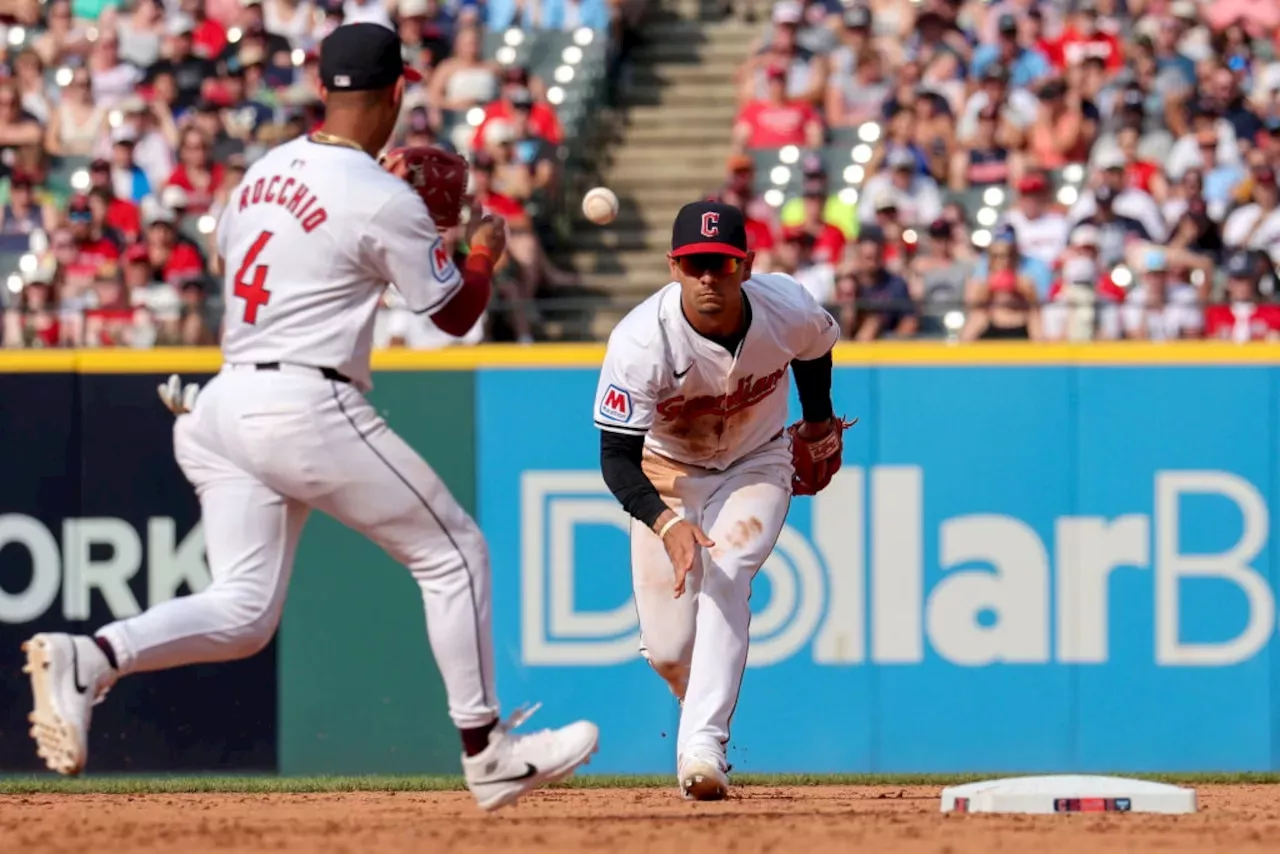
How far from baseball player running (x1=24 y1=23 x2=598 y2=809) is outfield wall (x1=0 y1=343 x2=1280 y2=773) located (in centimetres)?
461

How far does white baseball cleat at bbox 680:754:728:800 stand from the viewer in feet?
23.9

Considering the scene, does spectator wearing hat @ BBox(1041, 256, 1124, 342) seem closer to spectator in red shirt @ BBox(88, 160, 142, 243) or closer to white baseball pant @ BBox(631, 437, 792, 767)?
white baseball pant @ BBox(631, 437, 792, 767)

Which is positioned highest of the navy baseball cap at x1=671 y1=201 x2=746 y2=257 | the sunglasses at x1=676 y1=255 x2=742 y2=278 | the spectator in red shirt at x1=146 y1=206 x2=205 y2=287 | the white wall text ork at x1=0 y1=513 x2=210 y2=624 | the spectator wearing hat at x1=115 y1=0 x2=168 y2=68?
the spectator wearing hat at x1=115 y1=0 x2=168 y2=68

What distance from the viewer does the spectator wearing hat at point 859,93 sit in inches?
582

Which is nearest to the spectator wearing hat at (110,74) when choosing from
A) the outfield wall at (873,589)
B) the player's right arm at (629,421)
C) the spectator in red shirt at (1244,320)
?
the outfield wall at (873,589)

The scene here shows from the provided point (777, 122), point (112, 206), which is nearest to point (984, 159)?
point (777, 122)

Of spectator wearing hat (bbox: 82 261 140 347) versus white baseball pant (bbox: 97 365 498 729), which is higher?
spectator wearing hat (bbox: 82 261 140 347)

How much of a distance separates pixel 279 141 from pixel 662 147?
117 inches

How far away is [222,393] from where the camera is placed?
5.96m

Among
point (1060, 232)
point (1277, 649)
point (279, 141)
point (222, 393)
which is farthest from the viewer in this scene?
point (279, 141)

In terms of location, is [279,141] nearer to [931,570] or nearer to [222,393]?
[931,570]

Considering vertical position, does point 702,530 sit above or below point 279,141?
below

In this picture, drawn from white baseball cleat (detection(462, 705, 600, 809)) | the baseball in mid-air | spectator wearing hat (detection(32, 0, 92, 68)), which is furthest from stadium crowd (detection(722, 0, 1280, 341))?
white baseball cleat (detection(462, 705, 600, 809))

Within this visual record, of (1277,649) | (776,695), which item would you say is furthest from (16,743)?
Answer: (1277,649)
